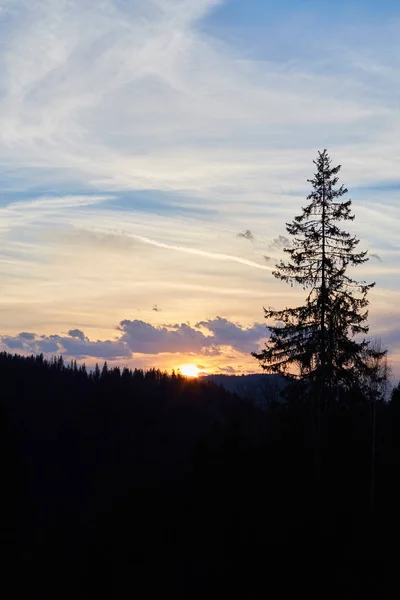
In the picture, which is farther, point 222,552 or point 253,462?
point 253,462

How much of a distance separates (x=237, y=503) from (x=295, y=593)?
26.1 ft

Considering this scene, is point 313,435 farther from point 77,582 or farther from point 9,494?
point 9,494

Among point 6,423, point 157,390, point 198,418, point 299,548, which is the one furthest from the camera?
point 157,390

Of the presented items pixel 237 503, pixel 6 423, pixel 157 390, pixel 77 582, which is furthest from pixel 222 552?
pixel 157 390

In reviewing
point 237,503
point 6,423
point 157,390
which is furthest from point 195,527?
point 157,390

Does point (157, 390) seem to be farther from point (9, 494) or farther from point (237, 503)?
point (237, 503)

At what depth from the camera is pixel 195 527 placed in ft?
112

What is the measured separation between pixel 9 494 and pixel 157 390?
107m

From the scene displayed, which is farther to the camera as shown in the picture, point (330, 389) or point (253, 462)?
point (253, 462)

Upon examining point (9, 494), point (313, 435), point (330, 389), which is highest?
point (330, 389)

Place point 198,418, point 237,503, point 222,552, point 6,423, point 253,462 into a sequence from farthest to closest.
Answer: point 198,418 → point 6,423 → point 253,462 → point 237,503 → point 222,552

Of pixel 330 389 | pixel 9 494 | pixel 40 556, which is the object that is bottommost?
pixel 40 556

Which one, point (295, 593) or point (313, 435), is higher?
point (313, 435)

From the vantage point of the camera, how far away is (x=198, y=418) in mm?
142500
